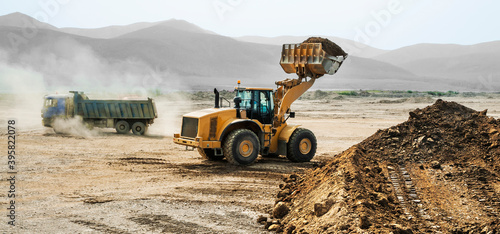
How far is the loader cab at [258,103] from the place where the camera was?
1667 centimetres

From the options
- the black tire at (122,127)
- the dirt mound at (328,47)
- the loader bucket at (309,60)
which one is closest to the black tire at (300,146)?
the loader bucket at (309,60)

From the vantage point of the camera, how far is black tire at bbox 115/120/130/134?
26.5 metres

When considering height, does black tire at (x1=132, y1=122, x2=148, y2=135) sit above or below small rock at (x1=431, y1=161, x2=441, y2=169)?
below

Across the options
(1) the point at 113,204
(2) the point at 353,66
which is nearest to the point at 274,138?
(1) the point at 113,204

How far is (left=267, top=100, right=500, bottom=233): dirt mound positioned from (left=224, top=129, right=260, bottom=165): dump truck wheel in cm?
308

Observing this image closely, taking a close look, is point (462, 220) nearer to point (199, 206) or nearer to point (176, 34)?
point (199, 206)

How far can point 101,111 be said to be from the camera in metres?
26.1

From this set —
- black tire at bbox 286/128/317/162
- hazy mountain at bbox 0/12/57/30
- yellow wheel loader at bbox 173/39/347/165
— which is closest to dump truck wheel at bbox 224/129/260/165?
yellow wheel loader at bbox 173/39/347/165

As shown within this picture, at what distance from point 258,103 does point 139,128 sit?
37.7ft

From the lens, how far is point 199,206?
11.2m

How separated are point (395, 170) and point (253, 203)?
339cm

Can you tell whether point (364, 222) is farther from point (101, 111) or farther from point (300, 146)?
point (101, 111)

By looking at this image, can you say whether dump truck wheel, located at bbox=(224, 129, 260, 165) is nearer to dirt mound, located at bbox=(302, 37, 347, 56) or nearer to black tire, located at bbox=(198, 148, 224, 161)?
black tire, located at bbox=(198, 148, 224, 161)

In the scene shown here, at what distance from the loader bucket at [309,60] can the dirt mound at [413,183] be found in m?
3.76
